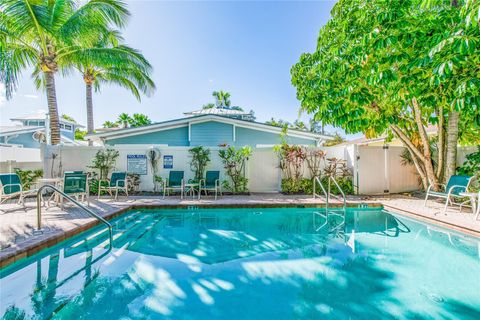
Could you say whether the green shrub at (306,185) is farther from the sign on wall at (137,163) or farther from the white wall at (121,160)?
the sign on wall at (137,163)

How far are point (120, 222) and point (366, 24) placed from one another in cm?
826

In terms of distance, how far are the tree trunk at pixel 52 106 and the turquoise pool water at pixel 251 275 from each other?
18.8ft

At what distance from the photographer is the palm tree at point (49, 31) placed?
7.78 m

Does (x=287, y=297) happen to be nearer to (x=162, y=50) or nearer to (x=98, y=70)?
(x=162, y=50)

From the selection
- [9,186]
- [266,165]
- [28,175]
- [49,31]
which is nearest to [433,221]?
[266,165]

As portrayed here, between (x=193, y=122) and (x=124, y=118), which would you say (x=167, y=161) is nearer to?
(x=193, y=122)

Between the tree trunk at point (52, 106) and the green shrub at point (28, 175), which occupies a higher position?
the tree trunk at point (52, 106)

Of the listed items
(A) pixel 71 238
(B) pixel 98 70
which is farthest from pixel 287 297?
(B) pixel 98 70

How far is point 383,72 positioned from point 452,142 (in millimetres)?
3970

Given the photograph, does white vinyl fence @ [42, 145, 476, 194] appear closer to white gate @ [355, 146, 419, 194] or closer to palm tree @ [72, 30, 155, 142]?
white gate @ [355, 146, 419, 194]

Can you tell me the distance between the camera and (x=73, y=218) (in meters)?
5.77

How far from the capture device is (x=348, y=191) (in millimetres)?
9664

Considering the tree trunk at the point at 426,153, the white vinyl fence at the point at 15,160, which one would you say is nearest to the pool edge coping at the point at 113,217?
the tree trunk at the point at 426,153

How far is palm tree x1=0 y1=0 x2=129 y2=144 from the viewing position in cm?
778
